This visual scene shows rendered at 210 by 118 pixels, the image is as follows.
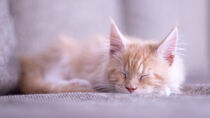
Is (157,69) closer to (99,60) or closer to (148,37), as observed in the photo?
(99,60)

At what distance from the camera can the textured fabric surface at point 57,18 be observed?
1.68 m

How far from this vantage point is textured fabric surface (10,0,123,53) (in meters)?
1.68

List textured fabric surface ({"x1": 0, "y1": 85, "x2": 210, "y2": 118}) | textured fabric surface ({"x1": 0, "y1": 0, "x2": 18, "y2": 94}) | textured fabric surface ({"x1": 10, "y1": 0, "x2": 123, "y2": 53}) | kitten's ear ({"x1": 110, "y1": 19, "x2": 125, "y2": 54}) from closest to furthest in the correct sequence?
textured fabric surface ({"x1": 0, "y1": 85, "x2": 210, "y2": 118})
textured fabric surface ({"x1": 0, "y1": 0, "x2": 18, "y2": 94})
kitten's ear ({"x1": 110, "y1": 19, "x2": 125, "y2": 54})
textured fabric surface ({"x1": 10, "y1": 0, "x2": 123, "y2": 53})

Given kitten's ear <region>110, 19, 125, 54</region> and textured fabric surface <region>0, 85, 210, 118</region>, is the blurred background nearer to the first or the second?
kitten's ear <region>110, 19, 125, 54</region>

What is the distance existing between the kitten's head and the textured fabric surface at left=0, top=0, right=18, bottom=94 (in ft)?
1.58

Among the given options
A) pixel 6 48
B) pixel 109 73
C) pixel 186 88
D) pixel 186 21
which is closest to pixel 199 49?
pixel 186 21

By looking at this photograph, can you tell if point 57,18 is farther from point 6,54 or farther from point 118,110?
point 118,110

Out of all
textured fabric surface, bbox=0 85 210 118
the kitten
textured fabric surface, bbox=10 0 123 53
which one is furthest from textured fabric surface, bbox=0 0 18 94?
textured fabric surface, bbox=10 0 123 53

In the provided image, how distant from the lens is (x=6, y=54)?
3.62 feet

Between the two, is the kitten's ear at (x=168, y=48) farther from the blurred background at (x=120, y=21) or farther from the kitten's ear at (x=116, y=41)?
the blurred background at (x=120, y=21)

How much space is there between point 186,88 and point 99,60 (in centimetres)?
56

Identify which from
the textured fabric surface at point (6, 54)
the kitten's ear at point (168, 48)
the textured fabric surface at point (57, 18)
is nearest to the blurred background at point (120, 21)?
the textured fabric surface at point (57, 18)

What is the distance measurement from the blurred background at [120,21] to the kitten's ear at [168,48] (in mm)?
586

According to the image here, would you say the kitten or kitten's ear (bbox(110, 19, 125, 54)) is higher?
kitten's ear (bbox(110, 19, 125, 54))
